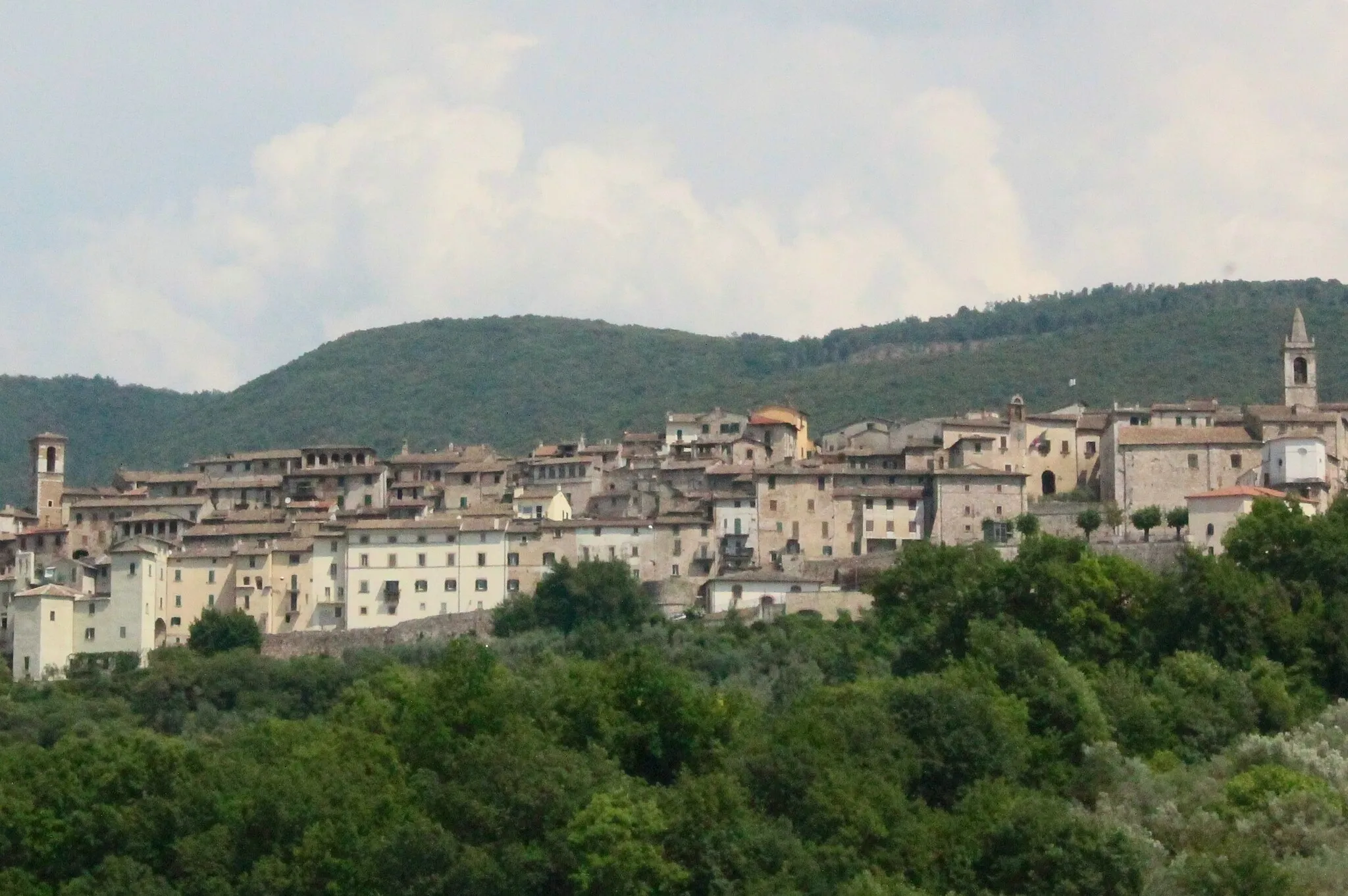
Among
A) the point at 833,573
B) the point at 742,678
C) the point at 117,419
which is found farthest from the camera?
the point at 117,419

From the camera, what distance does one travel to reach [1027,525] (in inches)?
3268

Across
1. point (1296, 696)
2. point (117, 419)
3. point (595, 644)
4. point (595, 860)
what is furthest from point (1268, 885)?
point (117, 419)

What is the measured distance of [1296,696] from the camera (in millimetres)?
55750

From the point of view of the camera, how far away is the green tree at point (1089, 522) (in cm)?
8319

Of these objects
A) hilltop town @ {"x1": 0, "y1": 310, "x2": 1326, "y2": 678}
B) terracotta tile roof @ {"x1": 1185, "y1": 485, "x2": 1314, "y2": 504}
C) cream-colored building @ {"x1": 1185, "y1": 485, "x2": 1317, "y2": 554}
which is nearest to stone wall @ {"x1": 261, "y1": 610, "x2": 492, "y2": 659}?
hilltop town @ {"x1": 0, "y1": 310, "x2": 1326, "y2": 678}

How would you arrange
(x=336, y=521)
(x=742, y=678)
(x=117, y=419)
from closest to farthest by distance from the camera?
(x=742, y=678) < (x=336, y=521) < (x=117, y=419)

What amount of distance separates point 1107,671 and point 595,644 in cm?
2421

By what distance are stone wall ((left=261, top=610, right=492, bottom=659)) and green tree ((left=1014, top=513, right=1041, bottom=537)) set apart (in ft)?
51.5

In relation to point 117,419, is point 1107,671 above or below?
below

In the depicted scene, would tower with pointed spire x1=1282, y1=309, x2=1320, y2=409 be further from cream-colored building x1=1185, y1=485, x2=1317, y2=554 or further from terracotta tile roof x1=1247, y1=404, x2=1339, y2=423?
cream-colored building x1=1185, y1=485, x2=1317, y2=554

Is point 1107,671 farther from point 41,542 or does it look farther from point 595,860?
point 41,542

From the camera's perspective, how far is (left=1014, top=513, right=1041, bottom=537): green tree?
8262 centimetres

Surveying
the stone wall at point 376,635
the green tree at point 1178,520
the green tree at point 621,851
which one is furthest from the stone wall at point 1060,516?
the green tree at point 621,851

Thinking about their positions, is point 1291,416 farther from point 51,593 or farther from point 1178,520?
point 51,593
